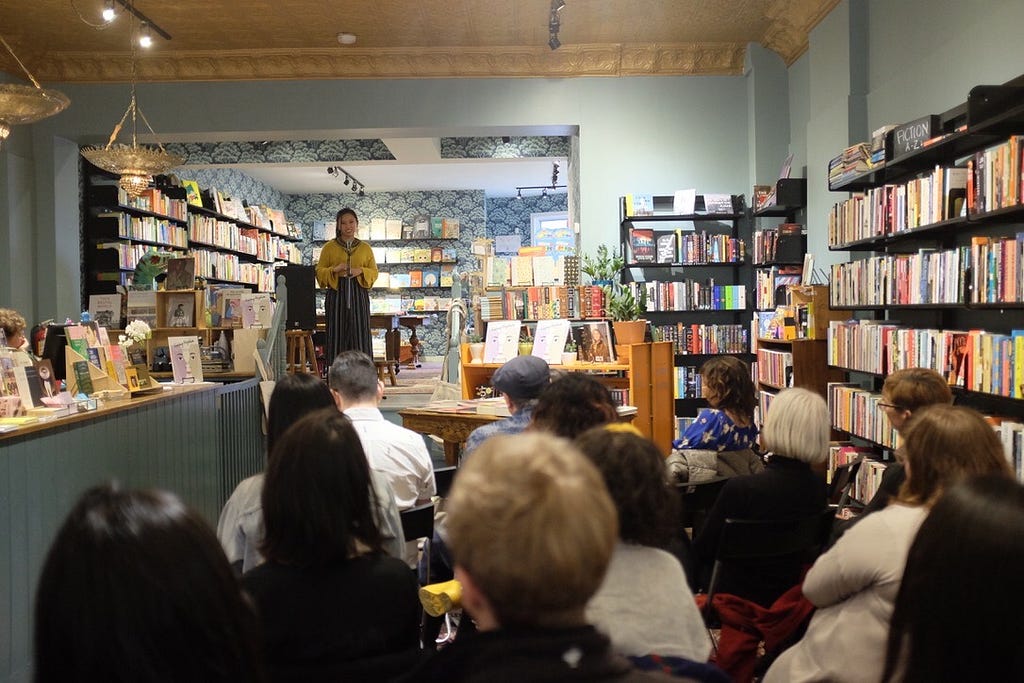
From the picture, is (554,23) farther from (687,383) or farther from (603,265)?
(687,383)

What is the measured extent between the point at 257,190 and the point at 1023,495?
1401cm

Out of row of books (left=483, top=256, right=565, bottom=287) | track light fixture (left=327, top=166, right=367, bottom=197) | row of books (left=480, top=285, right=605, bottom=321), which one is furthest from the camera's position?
track light fixture (left=327, top=166, right=367, bottom=197)

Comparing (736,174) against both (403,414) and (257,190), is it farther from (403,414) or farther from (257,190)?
(257,190)

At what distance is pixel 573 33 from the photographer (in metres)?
7.73

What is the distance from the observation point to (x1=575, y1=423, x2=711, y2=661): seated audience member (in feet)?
4.92

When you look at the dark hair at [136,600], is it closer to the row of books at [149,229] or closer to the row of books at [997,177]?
the row of books at [997,177]

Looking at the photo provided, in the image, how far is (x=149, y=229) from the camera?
9375mm

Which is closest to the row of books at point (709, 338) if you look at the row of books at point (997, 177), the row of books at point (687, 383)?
the row of books at point (687, 383)

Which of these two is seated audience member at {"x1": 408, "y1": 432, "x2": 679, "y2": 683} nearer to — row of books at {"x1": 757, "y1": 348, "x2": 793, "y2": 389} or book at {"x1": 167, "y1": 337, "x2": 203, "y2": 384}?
book at {"x1": 167, "y1": 337, "x2": 203, "y2": 384}

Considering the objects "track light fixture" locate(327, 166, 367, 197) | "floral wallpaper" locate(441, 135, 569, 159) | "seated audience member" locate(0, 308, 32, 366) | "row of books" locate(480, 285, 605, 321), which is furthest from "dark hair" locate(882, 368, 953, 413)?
"track light fixture" locate(327, 166, 367, 197)

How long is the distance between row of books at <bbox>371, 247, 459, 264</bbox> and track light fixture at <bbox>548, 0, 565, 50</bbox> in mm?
8105

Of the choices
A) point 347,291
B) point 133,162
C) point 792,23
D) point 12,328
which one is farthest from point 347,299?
point 792,23

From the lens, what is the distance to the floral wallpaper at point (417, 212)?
15.9m

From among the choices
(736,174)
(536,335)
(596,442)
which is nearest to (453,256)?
(736,174)
